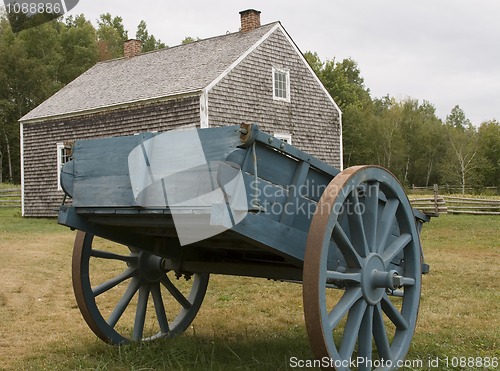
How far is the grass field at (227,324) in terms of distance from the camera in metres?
4.69

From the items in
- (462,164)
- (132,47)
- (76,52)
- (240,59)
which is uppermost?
(76,52)

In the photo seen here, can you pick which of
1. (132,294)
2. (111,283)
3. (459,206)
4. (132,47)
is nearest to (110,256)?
(111,283)

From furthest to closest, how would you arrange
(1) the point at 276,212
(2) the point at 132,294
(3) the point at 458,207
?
(3) the point at 458,207
(2) the point at 132,294
(1) the point at 276,212

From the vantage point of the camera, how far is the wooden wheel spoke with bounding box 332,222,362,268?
3520 millimetres

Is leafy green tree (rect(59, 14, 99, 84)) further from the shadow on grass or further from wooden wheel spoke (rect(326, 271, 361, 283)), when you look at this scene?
wooden wheel spoke (rect(326, 271, 361, 283))

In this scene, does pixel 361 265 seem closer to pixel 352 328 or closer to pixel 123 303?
pixel 352 328

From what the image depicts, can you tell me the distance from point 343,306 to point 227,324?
111 inches

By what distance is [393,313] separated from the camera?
4.09m

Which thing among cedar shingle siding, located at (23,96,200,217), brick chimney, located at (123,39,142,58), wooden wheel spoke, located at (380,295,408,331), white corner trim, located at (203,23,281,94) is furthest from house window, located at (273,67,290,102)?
wooden wheel spoke, located at (380,295,408,331)

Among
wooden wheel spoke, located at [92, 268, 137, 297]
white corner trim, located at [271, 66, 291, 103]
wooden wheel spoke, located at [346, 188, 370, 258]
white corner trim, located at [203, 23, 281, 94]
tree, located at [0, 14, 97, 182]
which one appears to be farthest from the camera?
tree, located at [0, 14, 97, 182]

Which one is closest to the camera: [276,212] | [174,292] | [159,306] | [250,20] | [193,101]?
[276,212]

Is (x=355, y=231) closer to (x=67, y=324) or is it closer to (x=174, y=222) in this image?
(x=174, y=222)

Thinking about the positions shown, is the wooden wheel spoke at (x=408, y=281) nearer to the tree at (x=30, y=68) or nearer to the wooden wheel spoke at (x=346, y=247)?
the wooden wheel spoke at (x=346, y=247)

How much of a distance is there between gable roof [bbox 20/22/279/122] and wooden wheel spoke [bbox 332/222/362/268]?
1220 centimetres
